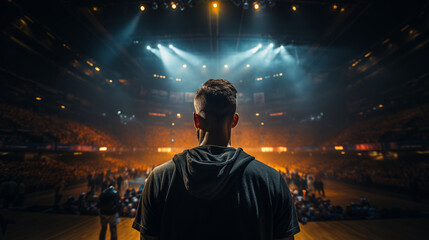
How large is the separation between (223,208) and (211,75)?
2707 centimetres

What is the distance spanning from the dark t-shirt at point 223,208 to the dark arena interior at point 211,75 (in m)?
6.12

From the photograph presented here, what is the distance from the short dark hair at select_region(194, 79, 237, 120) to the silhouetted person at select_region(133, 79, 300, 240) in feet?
0.34

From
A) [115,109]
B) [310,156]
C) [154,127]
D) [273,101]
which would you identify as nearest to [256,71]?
[273,101]

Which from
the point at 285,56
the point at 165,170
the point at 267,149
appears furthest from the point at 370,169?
the point at 165,170

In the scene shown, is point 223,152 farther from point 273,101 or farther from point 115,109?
point 273,101

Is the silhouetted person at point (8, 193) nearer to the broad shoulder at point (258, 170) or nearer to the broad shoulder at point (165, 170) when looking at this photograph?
the broad shoulder at point (165, 170)

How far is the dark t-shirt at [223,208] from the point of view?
83 centimetres

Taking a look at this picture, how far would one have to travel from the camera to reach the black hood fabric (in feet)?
2.74

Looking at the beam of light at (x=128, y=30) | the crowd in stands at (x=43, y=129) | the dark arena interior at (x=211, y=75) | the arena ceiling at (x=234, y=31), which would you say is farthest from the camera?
the beam of light at (x=128, y=30)

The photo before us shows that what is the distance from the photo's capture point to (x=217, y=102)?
3.60 ft

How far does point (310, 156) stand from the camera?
78.4 ft

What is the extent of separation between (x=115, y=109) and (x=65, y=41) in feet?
42.1

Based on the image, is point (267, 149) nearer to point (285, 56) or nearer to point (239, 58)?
point (285, 56)

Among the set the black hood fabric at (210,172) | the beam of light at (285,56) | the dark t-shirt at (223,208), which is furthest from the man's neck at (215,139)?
the beam of light at (285,56)
